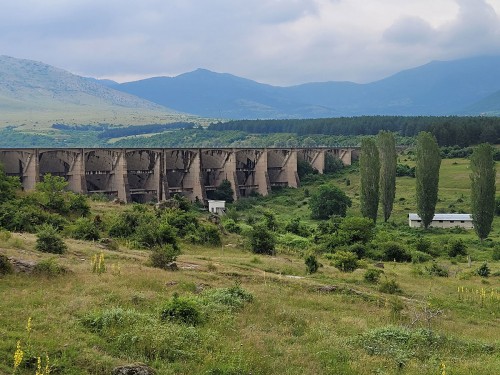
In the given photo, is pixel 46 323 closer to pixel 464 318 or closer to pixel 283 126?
pixel 464 318

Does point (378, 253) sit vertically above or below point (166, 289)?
below

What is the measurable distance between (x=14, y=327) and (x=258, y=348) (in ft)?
17.5

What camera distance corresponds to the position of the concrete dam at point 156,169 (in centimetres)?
6756

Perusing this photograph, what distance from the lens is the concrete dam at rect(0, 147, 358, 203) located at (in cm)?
6756

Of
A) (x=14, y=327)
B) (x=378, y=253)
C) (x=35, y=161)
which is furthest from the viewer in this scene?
(x=35, y=161)

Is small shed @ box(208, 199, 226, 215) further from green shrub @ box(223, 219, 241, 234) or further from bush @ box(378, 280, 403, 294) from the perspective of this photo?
bush @ box(378, 280, 403, 294)

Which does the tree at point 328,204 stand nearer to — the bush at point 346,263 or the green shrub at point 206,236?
the green shrub at point 206,236

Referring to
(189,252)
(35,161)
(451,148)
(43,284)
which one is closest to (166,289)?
(43,284)

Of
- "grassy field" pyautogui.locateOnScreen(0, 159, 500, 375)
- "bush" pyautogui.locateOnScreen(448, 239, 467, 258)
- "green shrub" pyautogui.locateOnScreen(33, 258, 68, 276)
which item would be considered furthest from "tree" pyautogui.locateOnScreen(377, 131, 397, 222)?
"green shrub" pyautogui.locateOnScreen(33, 258, 68, 276)

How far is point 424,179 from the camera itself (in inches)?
2329

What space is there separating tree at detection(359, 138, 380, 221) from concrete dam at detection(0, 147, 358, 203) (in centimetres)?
2447

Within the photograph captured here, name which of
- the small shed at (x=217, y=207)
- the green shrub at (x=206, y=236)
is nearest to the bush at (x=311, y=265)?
the green shrub at (x=206, y=236)

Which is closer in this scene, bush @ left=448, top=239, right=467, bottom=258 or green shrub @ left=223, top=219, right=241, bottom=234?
bush @ left=448, top=239, right=467, bottom=258

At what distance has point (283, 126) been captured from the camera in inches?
7254
